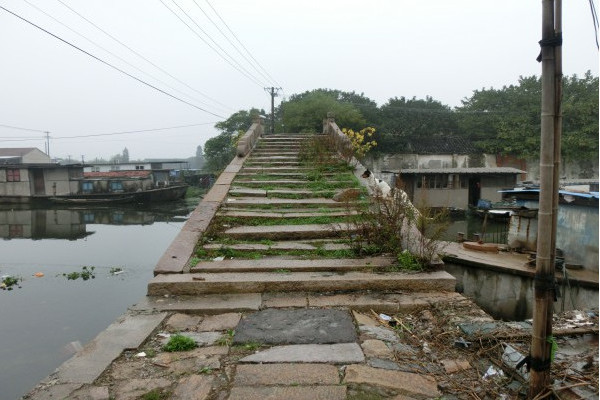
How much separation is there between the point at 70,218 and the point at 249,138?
17.8m

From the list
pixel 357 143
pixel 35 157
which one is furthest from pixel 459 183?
pixel 35 157

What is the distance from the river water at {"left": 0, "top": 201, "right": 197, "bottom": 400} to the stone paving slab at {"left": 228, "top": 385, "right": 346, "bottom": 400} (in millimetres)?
2712

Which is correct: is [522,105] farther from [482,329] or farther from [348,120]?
[482,329]

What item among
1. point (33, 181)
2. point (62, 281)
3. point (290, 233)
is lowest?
point (62, 281)

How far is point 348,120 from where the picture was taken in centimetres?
2412

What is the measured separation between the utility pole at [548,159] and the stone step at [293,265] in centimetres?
274

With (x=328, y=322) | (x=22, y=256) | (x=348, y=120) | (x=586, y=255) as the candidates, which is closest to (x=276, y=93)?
(x=348, y=120)

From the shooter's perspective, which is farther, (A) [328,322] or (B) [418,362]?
(A) [328,322]

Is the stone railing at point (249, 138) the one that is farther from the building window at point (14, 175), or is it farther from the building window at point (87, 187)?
the building window at point (14, 175)

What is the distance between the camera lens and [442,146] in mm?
27859

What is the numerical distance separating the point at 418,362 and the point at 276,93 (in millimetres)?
29977

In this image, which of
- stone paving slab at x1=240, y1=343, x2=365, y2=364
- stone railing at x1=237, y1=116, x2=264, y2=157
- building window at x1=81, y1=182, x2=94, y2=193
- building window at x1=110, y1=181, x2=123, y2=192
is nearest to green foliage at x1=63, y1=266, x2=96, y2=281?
stone railing at x1=237, y1=116, x2=264, y2=157

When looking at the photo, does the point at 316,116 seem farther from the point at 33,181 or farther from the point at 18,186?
Result: the point at 18,186

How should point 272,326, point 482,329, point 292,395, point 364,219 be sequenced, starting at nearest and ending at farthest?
point 292,395, point 482,329, point 272,326, point 364,219
